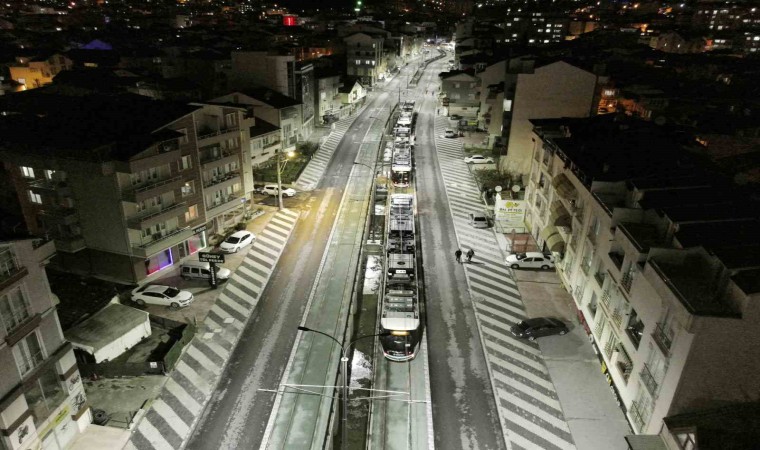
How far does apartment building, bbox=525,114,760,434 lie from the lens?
2200 centimetres

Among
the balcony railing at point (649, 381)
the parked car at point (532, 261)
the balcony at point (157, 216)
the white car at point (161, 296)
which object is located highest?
the balcony at point (157, 216)

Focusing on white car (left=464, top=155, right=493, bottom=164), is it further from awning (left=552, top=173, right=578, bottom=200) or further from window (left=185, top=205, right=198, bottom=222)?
window (left=185, top=205, right=198, bottom=222)

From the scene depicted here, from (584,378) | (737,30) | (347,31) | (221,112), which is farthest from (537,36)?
(584,378)

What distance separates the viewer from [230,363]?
33.6 m

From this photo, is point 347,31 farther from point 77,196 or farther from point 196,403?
point 196,403

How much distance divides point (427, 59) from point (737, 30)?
10945 cm

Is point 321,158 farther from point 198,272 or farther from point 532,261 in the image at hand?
point 532,261

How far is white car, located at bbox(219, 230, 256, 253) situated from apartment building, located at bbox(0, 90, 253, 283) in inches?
90.8

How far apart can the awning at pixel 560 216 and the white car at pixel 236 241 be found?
101 feet

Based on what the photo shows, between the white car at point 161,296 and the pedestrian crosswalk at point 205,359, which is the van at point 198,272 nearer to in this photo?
the pedestrian crosswalk at point 205,359

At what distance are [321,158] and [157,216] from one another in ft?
134

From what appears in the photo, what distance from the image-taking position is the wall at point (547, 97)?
2472 inches

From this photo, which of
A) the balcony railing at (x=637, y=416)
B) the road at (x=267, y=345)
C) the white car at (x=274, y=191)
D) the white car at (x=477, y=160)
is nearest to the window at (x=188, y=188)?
the road at (x=267, y=345)

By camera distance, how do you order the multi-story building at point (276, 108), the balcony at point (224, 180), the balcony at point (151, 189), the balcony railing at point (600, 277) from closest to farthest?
the balcony railing at point (600, 277)
the balcony at point (151, 189)
the balcony at point (224, 180)
the multi-story building at point (276, 108)
